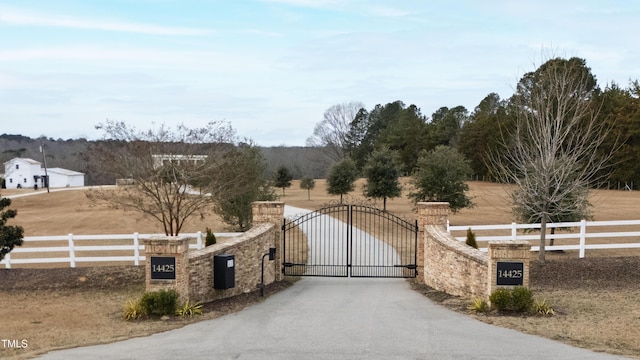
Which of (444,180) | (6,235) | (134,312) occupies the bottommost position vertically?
(134,312)

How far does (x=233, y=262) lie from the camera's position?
11.6 m

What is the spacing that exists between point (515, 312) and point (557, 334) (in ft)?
4.96

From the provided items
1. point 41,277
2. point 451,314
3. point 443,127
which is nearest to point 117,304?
point 41,277

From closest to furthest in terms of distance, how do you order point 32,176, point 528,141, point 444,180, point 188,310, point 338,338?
point 338,338 → point 188,310 → point 528,141 → point 444,180 → point 32,176

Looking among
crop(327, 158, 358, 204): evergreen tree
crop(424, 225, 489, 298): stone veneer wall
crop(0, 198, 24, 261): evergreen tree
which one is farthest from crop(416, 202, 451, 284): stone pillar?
crop(327, 158, 358, 204): evergreen tree

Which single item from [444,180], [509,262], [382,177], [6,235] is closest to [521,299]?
[509,262]

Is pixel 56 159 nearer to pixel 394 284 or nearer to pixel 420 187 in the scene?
pixel 420 187

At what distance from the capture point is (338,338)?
8.40m

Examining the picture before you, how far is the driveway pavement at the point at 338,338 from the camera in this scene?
7.45m

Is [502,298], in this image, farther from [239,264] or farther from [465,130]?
[465,130]

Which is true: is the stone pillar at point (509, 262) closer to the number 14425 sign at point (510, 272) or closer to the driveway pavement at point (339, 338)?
the number 14425 sign at point (510, 272)

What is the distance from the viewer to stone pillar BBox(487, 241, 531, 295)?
32.8 ft

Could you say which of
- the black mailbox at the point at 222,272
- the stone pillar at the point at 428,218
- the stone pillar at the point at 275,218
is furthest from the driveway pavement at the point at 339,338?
the stone pillar at the point at 428,218

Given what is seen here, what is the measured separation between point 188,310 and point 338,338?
328 cm
